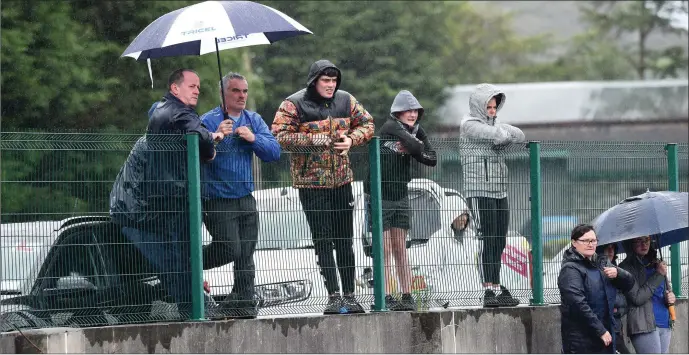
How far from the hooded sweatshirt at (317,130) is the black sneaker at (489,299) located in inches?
71.1

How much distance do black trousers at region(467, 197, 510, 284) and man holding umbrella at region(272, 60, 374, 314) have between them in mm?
1380

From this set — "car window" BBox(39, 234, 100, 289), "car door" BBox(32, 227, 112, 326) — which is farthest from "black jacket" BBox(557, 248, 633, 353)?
"car window" BBox(39, 234, 100, 289)

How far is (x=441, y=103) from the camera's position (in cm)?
5466

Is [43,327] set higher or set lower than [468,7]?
lower

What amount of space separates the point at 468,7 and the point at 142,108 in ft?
198

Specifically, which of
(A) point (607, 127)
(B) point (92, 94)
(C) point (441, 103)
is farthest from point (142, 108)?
(A) point (607, 127)

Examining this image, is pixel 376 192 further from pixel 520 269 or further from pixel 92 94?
pixel 92 94

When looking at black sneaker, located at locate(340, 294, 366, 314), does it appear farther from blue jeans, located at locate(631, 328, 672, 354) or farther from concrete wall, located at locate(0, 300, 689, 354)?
blue jeans, located at locate(631, 328, 672, 354)

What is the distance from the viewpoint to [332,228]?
12469 millimetres

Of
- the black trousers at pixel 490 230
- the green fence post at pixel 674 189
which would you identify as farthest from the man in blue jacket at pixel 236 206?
the green fence post at pixel 674 189

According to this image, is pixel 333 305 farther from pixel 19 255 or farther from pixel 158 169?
pixel 19 255

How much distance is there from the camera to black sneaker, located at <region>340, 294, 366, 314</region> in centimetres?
1248

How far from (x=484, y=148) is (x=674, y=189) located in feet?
9.64

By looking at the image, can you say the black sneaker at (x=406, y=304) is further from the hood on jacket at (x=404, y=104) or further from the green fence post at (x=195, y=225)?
the green fence post at (x=195, y=225)
